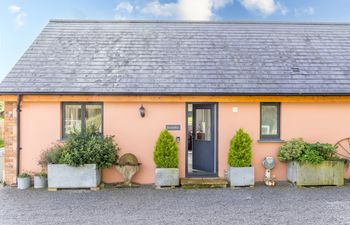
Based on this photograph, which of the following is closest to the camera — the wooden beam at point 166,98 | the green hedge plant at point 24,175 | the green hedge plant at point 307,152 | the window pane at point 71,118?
the green hedge plant at point 307,152

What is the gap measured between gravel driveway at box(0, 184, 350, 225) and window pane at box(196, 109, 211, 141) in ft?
6.91

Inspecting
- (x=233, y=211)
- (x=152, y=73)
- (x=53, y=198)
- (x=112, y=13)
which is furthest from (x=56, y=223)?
(x=112, y=13)

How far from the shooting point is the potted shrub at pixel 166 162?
9.13 metres

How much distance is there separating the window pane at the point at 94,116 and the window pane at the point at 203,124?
3.29 m

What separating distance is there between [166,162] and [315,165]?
4.54 metres

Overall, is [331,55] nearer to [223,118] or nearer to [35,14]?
[223,118]

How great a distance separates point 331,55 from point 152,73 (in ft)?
22.7

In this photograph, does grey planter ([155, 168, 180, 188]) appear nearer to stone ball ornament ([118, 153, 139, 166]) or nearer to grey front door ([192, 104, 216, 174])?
stone ball ornament ([118, 153, 139, 166])

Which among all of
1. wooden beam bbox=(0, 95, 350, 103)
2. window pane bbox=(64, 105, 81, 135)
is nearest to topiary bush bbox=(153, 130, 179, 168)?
wooden beam bbox=(0, 95, 350, 103)

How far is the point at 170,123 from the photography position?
9.86 m

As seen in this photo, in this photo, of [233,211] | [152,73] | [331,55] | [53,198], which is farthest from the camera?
[331,55]

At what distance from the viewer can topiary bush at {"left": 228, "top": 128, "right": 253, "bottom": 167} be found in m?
9.21

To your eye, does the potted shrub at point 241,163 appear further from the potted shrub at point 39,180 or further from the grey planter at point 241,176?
the potted shrub at point 39,180

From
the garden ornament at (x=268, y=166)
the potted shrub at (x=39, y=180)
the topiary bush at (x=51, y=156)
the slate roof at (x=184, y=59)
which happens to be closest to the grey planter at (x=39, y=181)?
the potted shrub at (x=39, y=180)
